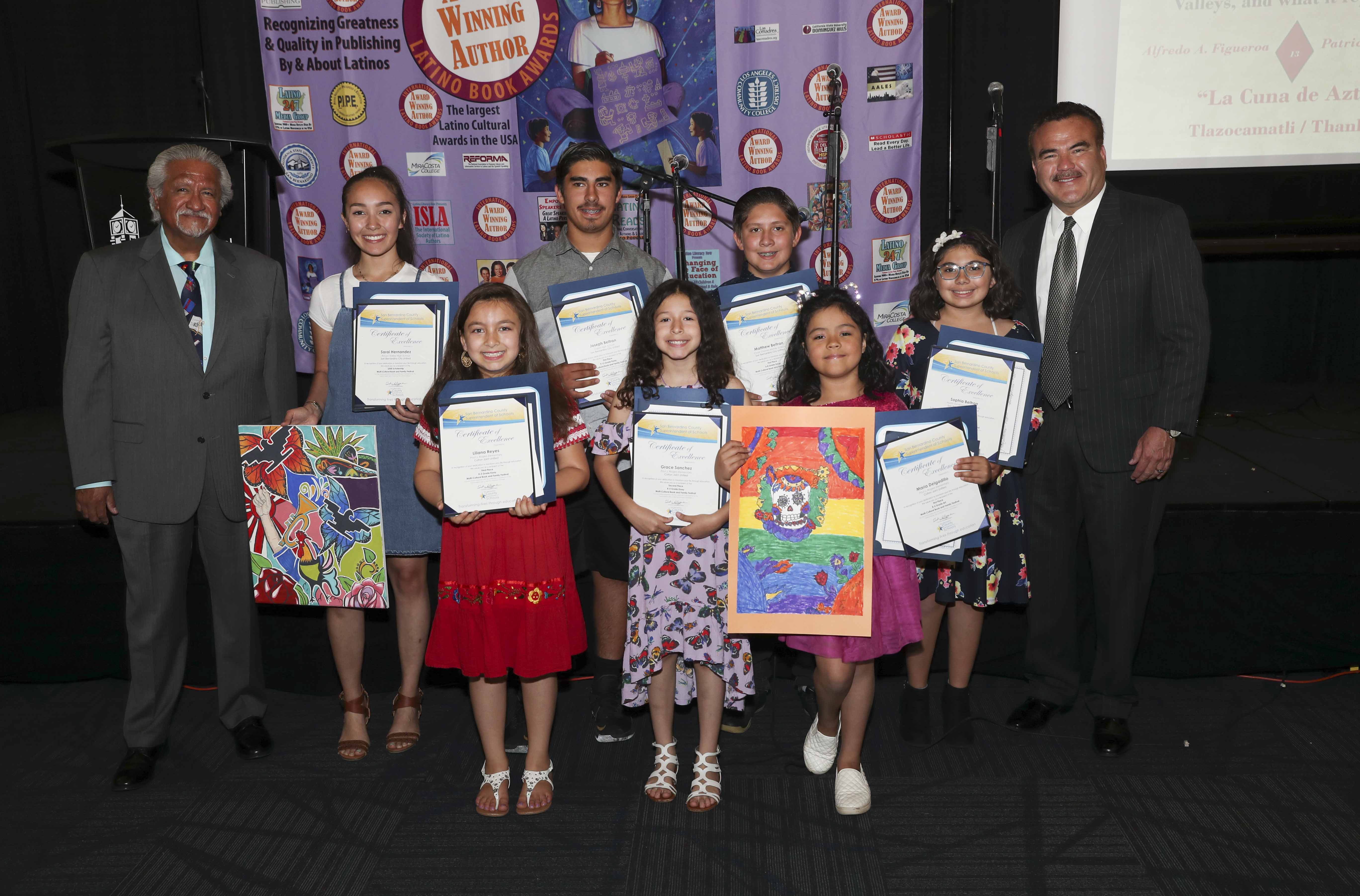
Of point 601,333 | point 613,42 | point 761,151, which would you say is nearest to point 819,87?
point 761,151

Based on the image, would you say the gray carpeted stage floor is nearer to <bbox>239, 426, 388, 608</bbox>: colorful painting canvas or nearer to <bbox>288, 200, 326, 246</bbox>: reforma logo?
<bbox>239, 426, 388, 608</bbox>: colorful painting canvas

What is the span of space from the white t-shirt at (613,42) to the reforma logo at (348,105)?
1.10 metres

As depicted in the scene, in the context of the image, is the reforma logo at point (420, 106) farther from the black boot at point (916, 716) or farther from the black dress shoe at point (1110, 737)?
the black dress shoe at point (1110, 737)

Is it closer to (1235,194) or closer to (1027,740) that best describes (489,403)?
(1027,740)

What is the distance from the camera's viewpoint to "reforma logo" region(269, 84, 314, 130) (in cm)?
454

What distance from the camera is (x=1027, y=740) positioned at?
2.79m

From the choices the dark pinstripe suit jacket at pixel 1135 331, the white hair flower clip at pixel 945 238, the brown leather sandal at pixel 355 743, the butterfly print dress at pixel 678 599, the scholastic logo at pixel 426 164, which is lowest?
the brown leather sandal at pixel 355 743

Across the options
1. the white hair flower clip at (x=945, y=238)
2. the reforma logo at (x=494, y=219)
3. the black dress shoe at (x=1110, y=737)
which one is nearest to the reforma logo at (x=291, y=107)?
the reforma logo at (x=494, y=219)

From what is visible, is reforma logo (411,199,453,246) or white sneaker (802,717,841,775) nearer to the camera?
white sneaker (802,717,841,775)

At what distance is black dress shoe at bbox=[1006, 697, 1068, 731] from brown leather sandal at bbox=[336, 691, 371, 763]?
6.85ft

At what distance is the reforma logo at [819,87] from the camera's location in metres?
4.41

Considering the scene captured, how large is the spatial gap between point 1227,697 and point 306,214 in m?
4.68

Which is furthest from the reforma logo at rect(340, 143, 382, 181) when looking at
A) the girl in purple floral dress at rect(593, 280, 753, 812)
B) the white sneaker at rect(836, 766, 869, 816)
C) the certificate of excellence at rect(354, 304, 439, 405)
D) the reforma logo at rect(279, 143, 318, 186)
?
the white sneaker at rect(836, 766, 869, 816)

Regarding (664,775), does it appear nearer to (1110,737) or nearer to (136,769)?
(1110,737)
